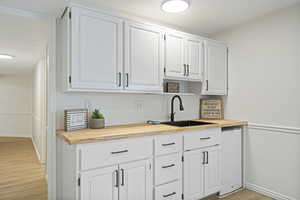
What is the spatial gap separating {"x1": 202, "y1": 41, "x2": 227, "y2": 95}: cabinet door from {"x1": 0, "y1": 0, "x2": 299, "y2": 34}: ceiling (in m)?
0.35

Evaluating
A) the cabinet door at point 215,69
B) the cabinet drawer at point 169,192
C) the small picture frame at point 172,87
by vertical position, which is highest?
the cabinet door at point 215,69

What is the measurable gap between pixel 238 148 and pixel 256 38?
1545mm

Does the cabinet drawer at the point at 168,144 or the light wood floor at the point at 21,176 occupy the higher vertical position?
the cabinet drawer at the point at 168,144

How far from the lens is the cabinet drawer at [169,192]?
1.98 meters

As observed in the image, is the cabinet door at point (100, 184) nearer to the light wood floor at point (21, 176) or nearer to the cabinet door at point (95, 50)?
the cabinet door at point (95, 50)

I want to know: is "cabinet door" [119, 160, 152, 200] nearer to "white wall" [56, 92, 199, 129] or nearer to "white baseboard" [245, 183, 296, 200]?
"white wall" [56, 92, 199, 129]

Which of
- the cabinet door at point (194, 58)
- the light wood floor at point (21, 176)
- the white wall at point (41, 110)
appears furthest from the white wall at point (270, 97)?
the white wall at point (41, 110)

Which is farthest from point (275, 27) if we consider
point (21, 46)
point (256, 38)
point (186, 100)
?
point (21, 46)

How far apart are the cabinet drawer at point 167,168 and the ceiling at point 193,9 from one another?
5.65 feet

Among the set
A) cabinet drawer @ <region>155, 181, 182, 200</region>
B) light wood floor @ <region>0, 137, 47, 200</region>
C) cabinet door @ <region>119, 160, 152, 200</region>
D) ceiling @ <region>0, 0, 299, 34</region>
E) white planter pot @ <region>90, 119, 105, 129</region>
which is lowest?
light wood floor @ <region>0, 137, 47, 200</region>

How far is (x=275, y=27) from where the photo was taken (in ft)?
8.10

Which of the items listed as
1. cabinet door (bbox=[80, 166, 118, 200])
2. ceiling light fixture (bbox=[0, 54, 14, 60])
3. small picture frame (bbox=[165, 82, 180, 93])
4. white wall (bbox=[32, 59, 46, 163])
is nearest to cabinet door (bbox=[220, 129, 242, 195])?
small picture frame (bbox=[165, 82, 180, 93])

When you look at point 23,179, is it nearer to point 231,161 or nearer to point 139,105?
point 139,105

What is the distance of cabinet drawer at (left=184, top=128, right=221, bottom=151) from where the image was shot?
221 centimetres
